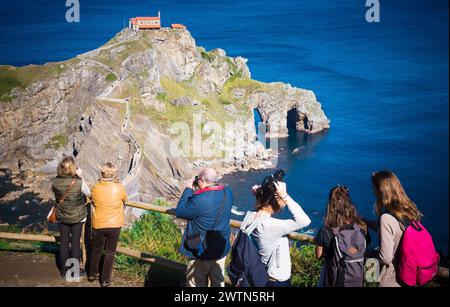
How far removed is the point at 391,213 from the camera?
20.1ft

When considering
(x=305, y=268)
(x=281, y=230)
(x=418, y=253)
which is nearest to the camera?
(x=418, y=253)

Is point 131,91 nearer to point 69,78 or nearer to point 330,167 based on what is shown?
point 69,78

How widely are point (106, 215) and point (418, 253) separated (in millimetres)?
5001

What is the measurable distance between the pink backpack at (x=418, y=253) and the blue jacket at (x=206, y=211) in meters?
2.50

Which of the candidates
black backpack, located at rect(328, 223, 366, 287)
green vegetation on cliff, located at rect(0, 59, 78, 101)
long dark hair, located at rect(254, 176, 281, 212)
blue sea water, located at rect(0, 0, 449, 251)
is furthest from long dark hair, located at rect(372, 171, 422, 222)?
green vegetation on cliff, located at rect(0, 59, 78, 101)

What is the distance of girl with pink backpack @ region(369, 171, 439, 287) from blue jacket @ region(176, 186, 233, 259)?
217cm

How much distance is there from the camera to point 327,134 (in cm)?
14438

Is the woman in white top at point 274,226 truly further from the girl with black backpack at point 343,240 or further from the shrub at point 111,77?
the shrub at point 111,77

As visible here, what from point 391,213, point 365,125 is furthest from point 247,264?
point 365,125

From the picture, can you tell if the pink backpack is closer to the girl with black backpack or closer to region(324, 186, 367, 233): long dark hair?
the girl with black backpack

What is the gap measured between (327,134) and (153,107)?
64285 mm

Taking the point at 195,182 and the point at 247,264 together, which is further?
the point at 195,182

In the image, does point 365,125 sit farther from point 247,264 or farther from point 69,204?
point 247,264
